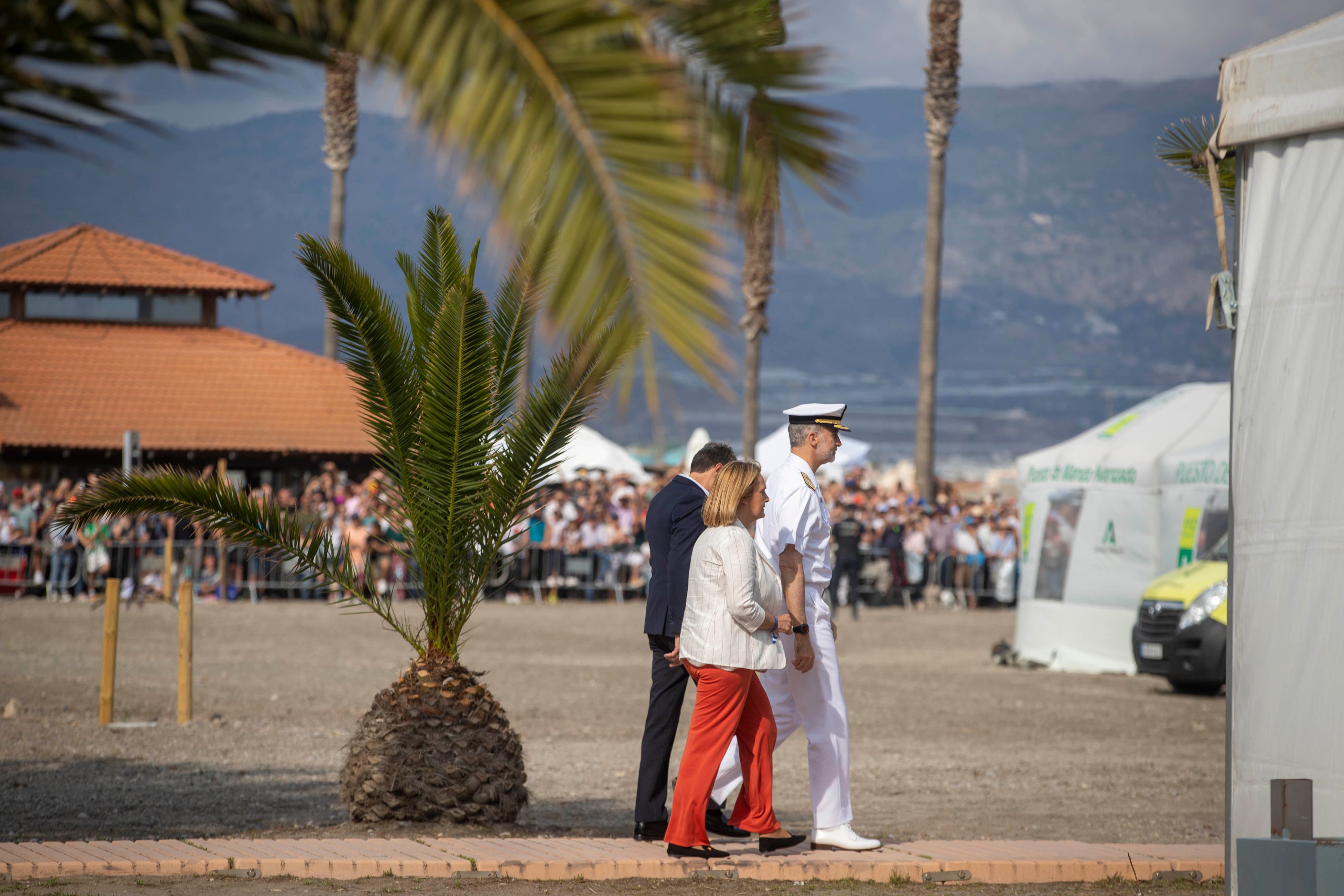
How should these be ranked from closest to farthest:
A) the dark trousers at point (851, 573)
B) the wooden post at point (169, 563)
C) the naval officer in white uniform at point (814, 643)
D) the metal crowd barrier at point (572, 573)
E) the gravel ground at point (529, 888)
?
the gravel ground at point (529, 888), the naval officer in white uniform at point (814, 643), the wooden post at point (169, 563), the dark trousers at point (851, 573), the metal crowd barrier at point (572, 573)

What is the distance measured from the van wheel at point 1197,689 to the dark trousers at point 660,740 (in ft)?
33.2

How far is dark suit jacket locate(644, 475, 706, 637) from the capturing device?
23.0 ft

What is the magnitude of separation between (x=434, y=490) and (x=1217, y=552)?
11230 millimetres

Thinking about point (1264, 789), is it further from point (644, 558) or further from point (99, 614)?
point (644, 558)

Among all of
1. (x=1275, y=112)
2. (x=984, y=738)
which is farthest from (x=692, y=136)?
(x=984, y=738)

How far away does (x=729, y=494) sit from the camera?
252 inches

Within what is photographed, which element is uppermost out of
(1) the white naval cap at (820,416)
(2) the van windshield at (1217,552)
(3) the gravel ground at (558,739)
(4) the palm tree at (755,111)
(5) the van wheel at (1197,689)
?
(4) the palm tree at (755,111)

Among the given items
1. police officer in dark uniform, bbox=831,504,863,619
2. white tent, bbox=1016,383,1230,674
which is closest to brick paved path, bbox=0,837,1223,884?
white tent, bbox=1016,383,1230,674

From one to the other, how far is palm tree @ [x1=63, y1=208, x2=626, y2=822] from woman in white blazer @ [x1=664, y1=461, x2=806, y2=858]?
1201 mm

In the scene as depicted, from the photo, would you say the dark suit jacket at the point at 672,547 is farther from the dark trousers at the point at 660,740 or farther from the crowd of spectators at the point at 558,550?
the crowd of spectators at the point at 558,550

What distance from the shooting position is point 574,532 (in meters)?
26.6

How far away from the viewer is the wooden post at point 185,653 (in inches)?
438

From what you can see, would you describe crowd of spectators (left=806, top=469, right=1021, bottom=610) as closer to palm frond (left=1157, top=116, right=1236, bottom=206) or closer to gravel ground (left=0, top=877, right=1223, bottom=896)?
palm frond (left=1157, top=116, right=1236, bottom=206)

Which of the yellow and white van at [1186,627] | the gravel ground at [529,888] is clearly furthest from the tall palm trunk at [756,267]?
the yellow and white van at [1186,627]
